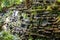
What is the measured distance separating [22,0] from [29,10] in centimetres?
47

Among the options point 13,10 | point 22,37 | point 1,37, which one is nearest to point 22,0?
point 13,10

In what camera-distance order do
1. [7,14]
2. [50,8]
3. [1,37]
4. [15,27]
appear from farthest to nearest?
[7,14]
[15,27]
[50,8]
[1,37]

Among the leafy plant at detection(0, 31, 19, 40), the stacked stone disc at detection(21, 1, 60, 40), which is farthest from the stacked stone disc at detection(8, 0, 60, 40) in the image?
the leafy plant at detection(0, 31, 19, 40)

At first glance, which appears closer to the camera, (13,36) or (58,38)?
(58,38)

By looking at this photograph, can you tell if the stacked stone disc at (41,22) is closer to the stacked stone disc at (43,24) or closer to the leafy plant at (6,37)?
→ the stacked stone disc at (43,24)

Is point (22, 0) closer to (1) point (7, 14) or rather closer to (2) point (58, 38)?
(1) point (7, 14)

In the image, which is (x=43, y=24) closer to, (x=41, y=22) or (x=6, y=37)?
(x=41, y=22)

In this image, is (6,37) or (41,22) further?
(41,22)

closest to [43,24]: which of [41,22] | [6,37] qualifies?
[41,22]

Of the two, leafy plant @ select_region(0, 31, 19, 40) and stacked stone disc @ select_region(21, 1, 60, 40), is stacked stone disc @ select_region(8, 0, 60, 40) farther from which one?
leafy plant @ select_region(0, 31, 19, 40)

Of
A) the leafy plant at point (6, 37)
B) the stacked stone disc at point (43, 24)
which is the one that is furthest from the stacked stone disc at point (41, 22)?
the leafy plant at point (6, 37)

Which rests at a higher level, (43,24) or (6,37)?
(43,24)

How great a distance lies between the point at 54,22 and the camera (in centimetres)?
372

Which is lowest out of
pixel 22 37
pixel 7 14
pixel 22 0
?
pixel 22 37
